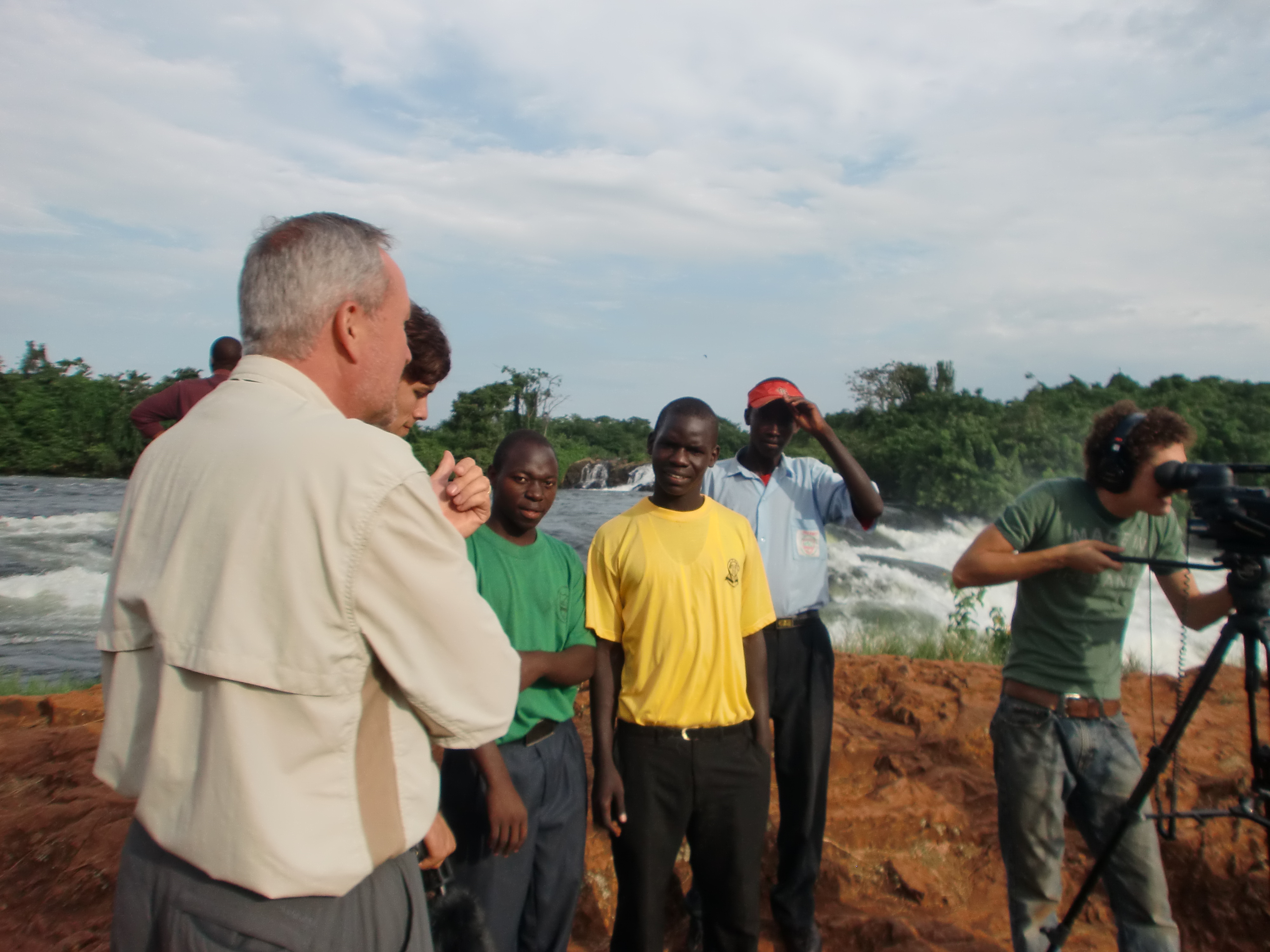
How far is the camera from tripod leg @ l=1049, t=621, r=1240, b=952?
2188 mm

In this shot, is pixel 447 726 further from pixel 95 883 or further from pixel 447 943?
pixel 95 883

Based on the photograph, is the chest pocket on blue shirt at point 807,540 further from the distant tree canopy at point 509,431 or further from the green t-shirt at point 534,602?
the distant tree canopy at point 509,431

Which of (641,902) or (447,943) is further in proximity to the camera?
(641,902)

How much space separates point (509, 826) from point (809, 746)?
1.66 m

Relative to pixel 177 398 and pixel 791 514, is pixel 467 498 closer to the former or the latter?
pixel 791 514

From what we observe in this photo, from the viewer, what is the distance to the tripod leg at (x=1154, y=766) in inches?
86.1

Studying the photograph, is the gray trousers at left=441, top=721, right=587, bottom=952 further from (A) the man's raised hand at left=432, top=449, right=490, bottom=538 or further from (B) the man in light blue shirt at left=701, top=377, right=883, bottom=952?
(B) the man in light blue shirt at left=701, top=377, right=883, bottom=952

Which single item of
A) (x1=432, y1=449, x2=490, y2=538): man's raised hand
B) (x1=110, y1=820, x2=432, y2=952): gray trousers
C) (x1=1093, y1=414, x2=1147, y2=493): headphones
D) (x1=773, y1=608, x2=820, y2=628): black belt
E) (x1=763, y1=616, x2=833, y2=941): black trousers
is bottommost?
(x1=763, y1=616, x2=833, y2=941): black trousers

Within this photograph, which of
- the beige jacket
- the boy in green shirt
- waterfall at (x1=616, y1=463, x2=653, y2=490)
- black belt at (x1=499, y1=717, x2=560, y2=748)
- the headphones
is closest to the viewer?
the beige jacket

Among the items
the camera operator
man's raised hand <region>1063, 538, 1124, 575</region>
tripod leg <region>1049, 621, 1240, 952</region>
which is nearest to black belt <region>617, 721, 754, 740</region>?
the camera operator

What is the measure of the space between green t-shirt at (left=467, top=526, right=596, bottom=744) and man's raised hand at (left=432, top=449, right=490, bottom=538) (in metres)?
0.62

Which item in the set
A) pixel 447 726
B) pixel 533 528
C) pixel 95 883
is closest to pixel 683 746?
pixel 533 528

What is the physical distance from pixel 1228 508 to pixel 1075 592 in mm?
757

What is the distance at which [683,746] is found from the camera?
283cm
